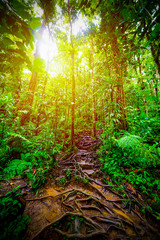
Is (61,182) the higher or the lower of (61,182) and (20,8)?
the lower

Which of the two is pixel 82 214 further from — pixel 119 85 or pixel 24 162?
pixel 119 85

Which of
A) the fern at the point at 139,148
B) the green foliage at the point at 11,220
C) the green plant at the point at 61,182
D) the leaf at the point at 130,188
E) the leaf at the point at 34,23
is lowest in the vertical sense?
the green plant at the point at 61,182

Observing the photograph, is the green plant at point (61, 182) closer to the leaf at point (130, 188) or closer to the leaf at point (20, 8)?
the leaf at point (130, 188)

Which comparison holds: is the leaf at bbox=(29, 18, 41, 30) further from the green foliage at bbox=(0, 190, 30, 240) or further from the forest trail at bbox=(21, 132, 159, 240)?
the forest trail at bbox=(21, 132, 159, 240)

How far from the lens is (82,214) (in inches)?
79.7

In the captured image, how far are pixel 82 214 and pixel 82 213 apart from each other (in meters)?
0.06

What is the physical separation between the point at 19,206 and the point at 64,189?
4.77 feet

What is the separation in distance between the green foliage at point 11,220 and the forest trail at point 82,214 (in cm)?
35

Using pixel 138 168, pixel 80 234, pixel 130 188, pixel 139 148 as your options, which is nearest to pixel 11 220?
pixel 80 234

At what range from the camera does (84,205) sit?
7.79 feet

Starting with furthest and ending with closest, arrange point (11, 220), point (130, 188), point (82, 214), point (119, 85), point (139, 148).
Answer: point (119, 85), point (139, 148), point (130, 188), point (82, 214), point (11, 220)

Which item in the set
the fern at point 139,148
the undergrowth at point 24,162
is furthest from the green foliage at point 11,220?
the fern at point 139,148

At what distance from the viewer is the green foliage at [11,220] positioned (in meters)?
1.30

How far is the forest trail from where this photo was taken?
1.67 metres
